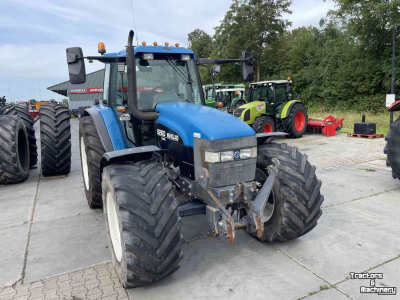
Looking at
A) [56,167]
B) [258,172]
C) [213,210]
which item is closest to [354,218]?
[258,172]

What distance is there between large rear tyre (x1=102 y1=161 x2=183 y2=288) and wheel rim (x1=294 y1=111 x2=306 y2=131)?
9.72 metres

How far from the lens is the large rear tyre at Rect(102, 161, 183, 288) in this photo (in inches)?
97.9

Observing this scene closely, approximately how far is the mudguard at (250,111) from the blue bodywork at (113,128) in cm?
688

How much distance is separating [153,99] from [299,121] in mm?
8981

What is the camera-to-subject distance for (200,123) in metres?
2.99

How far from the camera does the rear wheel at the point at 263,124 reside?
10.4 metres

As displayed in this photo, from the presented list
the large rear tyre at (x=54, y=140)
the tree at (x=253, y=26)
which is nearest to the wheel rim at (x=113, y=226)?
the large rear tyre at (x=54, y=140)

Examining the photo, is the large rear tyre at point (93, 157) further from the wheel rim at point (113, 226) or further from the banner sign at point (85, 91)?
the banner sign at point (85, 91)

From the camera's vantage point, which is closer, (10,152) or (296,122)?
(10,152)

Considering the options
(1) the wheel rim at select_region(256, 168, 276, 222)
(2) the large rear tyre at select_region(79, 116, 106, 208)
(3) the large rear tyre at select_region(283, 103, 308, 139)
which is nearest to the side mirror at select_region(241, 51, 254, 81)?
(1) the wheel rim at select_region(256, 168, 276, 222)

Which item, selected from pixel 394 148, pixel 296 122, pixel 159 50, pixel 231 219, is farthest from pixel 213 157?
pixel 296 122

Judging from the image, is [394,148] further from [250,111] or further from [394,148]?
[250,111]

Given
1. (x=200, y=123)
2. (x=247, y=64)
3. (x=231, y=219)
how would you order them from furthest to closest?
(x=247, y=64)
(x=200, y=123)
(x=231, y=219)

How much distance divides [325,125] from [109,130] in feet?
30.3
